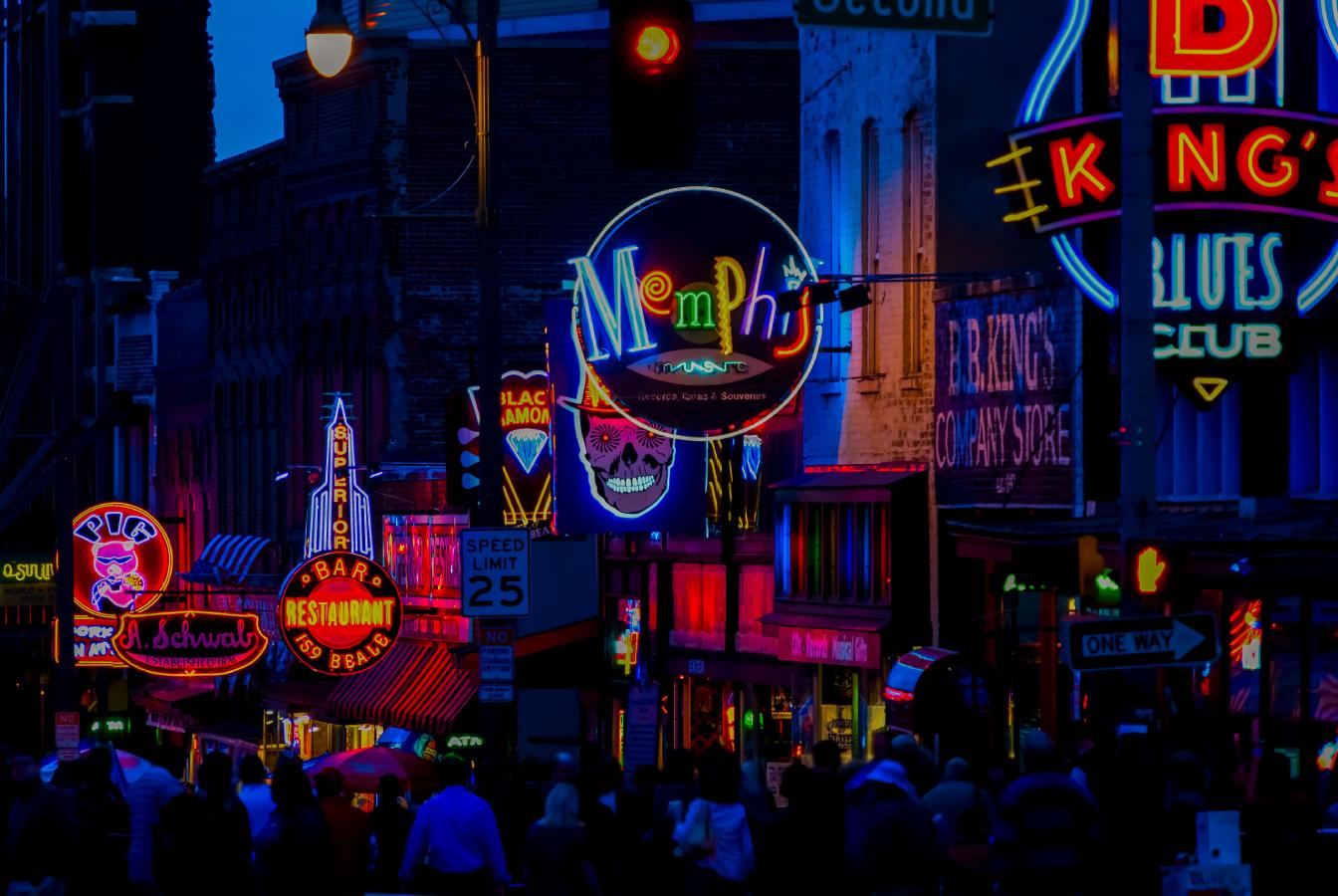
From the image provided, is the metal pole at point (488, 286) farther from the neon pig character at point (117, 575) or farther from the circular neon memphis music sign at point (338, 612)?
the neon pig character at point (117, 575)

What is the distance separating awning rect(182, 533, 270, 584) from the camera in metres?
56.0

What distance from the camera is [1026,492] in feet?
96.4

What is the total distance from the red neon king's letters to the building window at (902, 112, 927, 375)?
22.6 ft

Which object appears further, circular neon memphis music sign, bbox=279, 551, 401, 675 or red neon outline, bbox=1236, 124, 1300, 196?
circular neon memphis music sign, bbox=279, 551, 401, 675

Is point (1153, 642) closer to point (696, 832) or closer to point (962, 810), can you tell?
point (962, 810)

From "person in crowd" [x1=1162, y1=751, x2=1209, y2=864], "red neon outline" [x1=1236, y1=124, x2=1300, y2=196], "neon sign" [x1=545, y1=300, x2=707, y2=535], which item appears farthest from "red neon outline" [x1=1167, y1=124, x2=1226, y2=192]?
"neon sign" [x1=545, y1=300, x2=707, y2=535]

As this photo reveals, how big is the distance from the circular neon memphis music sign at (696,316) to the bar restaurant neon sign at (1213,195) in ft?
24.1

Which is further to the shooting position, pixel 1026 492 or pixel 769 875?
pixel 1026 492

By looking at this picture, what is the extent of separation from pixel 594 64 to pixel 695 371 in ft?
54.0

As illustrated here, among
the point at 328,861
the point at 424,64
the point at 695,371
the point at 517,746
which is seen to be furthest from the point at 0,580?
the point at 328,861

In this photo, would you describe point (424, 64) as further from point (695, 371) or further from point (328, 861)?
point (328, 861)

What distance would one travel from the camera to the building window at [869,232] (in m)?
33.8

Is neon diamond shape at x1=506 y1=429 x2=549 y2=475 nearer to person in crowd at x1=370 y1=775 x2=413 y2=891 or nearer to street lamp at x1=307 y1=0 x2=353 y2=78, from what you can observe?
street lamp at x1=307 y1=0 x2=353 y2=78

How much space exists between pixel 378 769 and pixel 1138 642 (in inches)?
502
